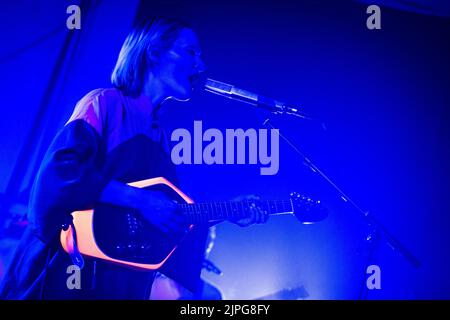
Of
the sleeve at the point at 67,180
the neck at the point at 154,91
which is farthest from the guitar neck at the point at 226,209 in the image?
the neck at the point at 154,91

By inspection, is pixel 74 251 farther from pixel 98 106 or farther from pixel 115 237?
pixel 98 106

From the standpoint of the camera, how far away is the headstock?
9.12ft

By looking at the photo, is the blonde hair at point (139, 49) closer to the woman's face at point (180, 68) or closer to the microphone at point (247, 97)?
the woman's face at point (180, 68)

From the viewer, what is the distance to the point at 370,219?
2832mm

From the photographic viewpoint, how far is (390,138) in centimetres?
294

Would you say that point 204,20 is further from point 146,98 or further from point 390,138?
point 390,138

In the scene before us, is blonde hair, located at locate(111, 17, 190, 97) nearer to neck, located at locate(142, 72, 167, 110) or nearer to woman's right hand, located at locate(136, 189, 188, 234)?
neck, located at locate(142, 72, 167, 110)

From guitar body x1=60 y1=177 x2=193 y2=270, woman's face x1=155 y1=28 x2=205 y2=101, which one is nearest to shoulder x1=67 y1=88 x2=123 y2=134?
woman's face x1=155 y1=28 x2=205 y2=101

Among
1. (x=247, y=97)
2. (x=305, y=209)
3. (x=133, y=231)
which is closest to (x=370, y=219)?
(x=305, y=209)

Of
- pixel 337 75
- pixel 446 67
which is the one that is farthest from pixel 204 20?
pixel 446 67

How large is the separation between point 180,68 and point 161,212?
0.77 m

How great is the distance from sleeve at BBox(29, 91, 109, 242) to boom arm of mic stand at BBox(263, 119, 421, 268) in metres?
0.92

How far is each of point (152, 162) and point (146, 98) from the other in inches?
13.7

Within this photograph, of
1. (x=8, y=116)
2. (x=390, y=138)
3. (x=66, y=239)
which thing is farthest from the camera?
(x=390, y=138)
